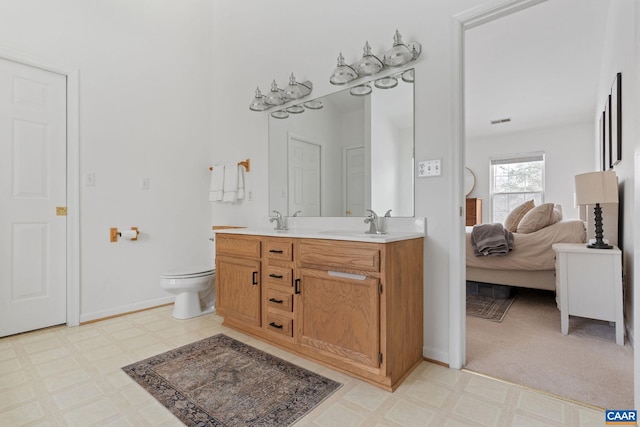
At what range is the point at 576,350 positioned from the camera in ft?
6.83

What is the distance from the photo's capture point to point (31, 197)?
241 centimetres

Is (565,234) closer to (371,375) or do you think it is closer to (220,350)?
(371,375)

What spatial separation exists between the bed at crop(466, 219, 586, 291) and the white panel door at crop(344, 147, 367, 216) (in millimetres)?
1714

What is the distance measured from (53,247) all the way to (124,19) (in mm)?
2053

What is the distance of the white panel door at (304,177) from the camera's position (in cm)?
261

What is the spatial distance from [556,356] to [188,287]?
8.80 feet

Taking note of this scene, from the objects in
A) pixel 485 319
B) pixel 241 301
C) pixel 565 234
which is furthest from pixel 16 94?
pixel 565 234

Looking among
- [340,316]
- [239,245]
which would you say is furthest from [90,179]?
[340,316]

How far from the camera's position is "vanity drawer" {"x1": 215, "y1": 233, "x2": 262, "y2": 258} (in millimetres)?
2248

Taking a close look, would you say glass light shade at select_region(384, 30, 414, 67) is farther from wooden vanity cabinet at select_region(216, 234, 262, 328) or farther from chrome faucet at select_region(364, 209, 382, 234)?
wooden vanity cabinet at select_region(216, 234, 262, 328)

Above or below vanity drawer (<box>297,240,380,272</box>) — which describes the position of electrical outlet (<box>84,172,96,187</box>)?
above

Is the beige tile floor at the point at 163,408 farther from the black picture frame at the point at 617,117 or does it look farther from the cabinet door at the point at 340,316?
the black picture frame at the point at 617,117

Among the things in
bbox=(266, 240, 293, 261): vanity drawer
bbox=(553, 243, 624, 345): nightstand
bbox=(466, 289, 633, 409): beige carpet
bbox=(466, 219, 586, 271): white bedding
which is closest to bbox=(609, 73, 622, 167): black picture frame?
bbox=(466, 219, 586, 271): white bedding

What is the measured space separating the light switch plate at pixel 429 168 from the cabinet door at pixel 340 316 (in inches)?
30.2
